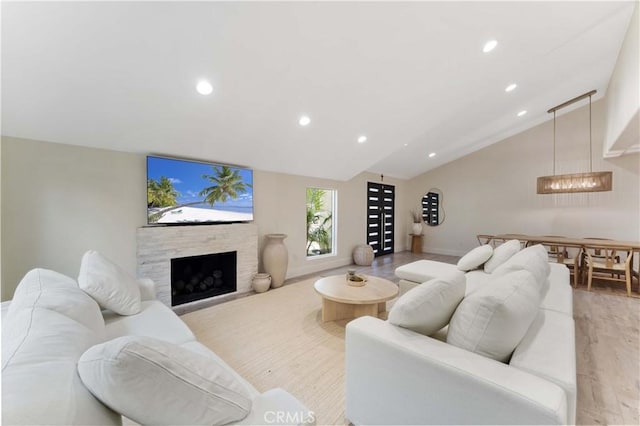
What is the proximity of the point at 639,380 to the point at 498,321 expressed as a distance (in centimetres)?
199

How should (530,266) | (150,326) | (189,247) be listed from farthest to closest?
(189,247), (530,266), (150,326)

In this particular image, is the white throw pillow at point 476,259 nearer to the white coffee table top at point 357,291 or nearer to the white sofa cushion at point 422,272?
the white sofa cushion at point 422,272

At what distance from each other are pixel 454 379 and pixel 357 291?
1705 millimetres

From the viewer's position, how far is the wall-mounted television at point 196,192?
10.5ft

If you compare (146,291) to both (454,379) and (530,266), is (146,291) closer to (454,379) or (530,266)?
(454,379)

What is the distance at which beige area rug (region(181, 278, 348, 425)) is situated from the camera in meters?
1.87

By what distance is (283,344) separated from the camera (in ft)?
8.07

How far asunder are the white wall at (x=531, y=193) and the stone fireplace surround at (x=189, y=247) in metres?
5.82

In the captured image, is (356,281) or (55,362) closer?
(55,362)

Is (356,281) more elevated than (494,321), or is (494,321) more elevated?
(494,321)

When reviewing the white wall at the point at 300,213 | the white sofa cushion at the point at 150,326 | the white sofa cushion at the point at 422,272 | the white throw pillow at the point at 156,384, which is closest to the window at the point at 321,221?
the white wall at the point at 300,213

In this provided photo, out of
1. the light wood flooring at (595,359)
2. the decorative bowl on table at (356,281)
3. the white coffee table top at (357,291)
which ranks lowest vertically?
the light wood flooring at (595,359)

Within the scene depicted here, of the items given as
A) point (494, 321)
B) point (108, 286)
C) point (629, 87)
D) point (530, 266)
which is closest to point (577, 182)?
point (629, 87)

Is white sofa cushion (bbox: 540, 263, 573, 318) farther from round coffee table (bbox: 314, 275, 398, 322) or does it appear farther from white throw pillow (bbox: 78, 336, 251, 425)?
white throw pillow (bbox: 78, 336, 251, 425)
